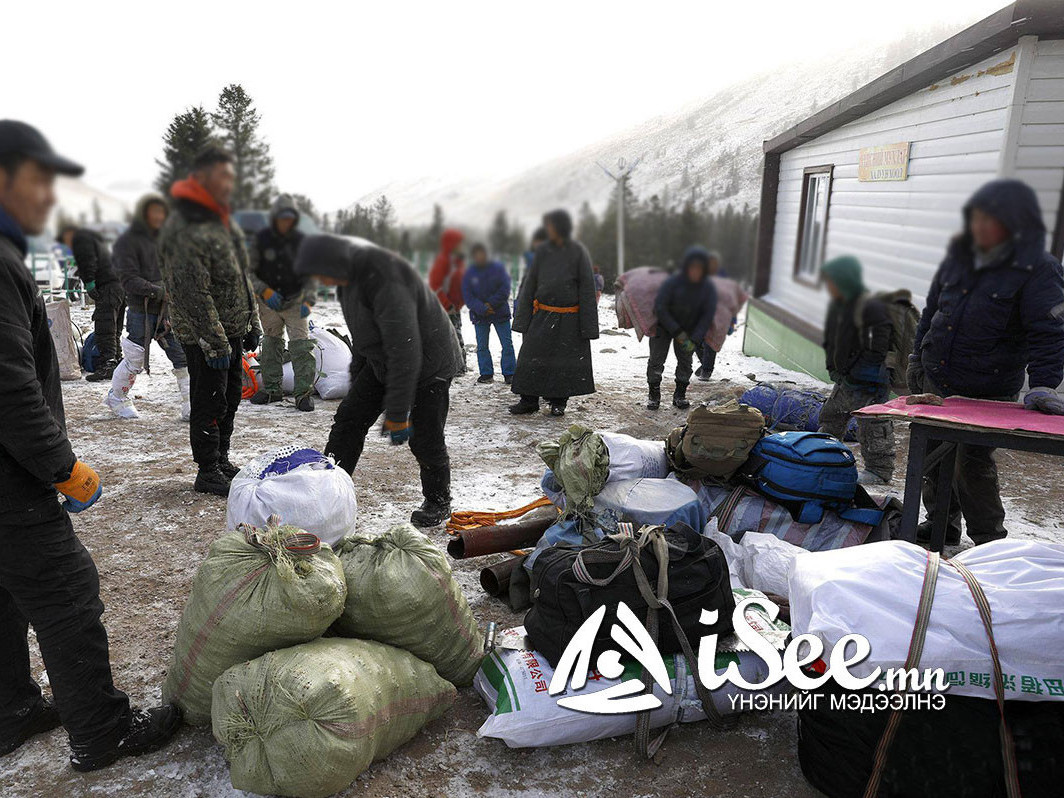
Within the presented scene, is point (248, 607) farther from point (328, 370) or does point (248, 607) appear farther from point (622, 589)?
point (328, 370)

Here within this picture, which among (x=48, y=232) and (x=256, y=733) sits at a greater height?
(x=48, y=232)

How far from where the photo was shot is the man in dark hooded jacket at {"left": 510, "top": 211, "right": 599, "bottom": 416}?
0.92 m

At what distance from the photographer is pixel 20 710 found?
2.23 meters

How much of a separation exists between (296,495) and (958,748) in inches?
104

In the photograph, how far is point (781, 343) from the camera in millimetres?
1500

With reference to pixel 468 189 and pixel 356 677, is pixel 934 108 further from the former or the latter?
pixel 356 677

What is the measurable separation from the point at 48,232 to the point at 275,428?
5169 millimetres

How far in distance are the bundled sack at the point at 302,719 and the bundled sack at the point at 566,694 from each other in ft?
1.31

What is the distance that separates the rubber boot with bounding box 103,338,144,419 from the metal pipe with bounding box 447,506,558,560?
12.6 ft

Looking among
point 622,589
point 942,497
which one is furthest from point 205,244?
point 942,497

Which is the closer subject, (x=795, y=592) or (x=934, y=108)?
(x=934, y=108)

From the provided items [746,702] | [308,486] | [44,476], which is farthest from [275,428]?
[746,702]

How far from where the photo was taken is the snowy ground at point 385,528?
213 centimetres

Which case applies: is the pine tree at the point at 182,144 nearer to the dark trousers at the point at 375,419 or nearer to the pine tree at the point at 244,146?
the pine tree at the point at 244,146
